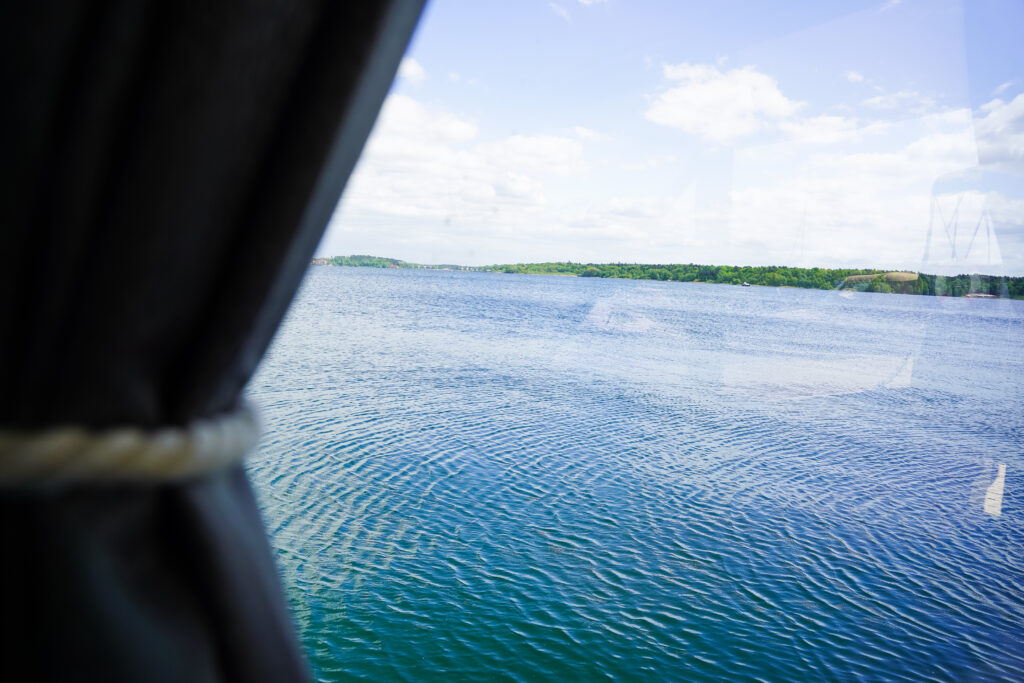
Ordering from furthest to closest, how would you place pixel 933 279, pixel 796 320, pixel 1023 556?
1. pixel 796 320
2. pixel 933 279
3. pixel 1023 556

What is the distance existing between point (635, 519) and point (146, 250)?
7.91 meters

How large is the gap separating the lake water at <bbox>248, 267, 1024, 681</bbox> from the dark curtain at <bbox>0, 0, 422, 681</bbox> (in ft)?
0.68

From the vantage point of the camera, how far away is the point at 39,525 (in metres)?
0.35

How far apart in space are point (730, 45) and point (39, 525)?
3354 cm

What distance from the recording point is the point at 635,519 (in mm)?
7762

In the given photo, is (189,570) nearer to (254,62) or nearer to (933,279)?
(254,62)

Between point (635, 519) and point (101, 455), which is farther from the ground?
point (101, 455)

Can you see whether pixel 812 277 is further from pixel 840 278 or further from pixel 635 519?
pixel 635 519

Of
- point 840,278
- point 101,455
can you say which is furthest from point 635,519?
point 840,278

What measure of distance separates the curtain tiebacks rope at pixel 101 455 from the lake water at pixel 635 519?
23cm

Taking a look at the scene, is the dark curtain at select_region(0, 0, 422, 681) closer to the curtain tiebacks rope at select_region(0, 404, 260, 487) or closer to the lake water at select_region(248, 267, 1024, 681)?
the curtain tiebacks rope at select_region(0, 404, 260, 487)

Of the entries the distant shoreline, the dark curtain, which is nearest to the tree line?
the distant shoreline

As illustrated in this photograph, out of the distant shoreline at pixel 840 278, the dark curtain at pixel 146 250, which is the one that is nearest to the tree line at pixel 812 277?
the distant shoreline at pixel 840 278

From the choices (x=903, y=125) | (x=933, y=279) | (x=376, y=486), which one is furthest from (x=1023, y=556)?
(x=903, y=125)
